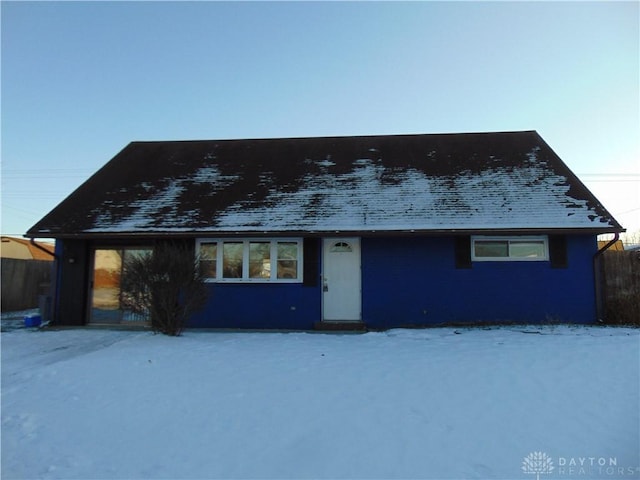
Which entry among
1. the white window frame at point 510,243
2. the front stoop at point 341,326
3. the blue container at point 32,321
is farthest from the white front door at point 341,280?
the blue container at point 32,321

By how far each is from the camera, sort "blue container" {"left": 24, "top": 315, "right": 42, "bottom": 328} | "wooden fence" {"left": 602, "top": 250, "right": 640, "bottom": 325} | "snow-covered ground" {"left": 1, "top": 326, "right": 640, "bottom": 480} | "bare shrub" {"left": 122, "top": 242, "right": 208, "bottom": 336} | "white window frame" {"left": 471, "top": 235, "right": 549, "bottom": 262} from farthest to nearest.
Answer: "blue container" {"left": 24, "top": 315, "right": 42, "bottom": 328} → "white window frame" {"left": 471, "top": 235, "right": 549, "bottom": 262} → "wooden fence" {"left": 602, "top": 250, "right": 640, "bottom": 325} → "bare shrub" {"left": 122, "top": 242, "right": 208, "bottom": 336} → "snow-covered ground" {"left": 1, "top": 326, "right": 640, "bottom": 480}

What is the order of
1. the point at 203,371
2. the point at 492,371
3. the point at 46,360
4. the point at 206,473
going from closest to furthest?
the point at 206,473 → the point at 492,371 → the point at 203,371 → the point at 46,360

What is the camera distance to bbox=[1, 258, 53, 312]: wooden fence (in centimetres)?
1557

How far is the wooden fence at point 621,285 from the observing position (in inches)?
405

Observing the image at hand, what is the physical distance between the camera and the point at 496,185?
466 inches

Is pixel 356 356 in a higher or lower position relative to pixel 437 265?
lower

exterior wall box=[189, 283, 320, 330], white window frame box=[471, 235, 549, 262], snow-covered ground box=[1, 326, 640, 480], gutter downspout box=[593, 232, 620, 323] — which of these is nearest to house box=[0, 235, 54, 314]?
exterior wall box=[189, 283, 320, 330]

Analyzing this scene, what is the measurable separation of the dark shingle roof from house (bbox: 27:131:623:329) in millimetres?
58

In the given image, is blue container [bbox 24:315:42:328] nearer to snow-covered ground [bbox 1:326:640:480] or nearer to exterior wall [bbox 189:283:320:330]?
snow-covered ground [bbox 1:326:640:480]

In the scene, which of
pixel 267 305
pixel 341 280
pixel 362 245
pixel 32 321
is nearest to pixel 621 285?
pixel 362 245

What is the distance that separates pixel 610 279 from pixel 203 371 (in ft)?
34.7

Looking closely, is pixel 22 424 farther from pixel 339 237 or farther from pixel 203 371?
pixel 339 237

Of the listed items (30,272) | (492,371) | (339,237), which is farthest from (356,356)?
(30,272)

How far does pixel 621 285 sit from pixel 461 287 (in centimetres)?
425
